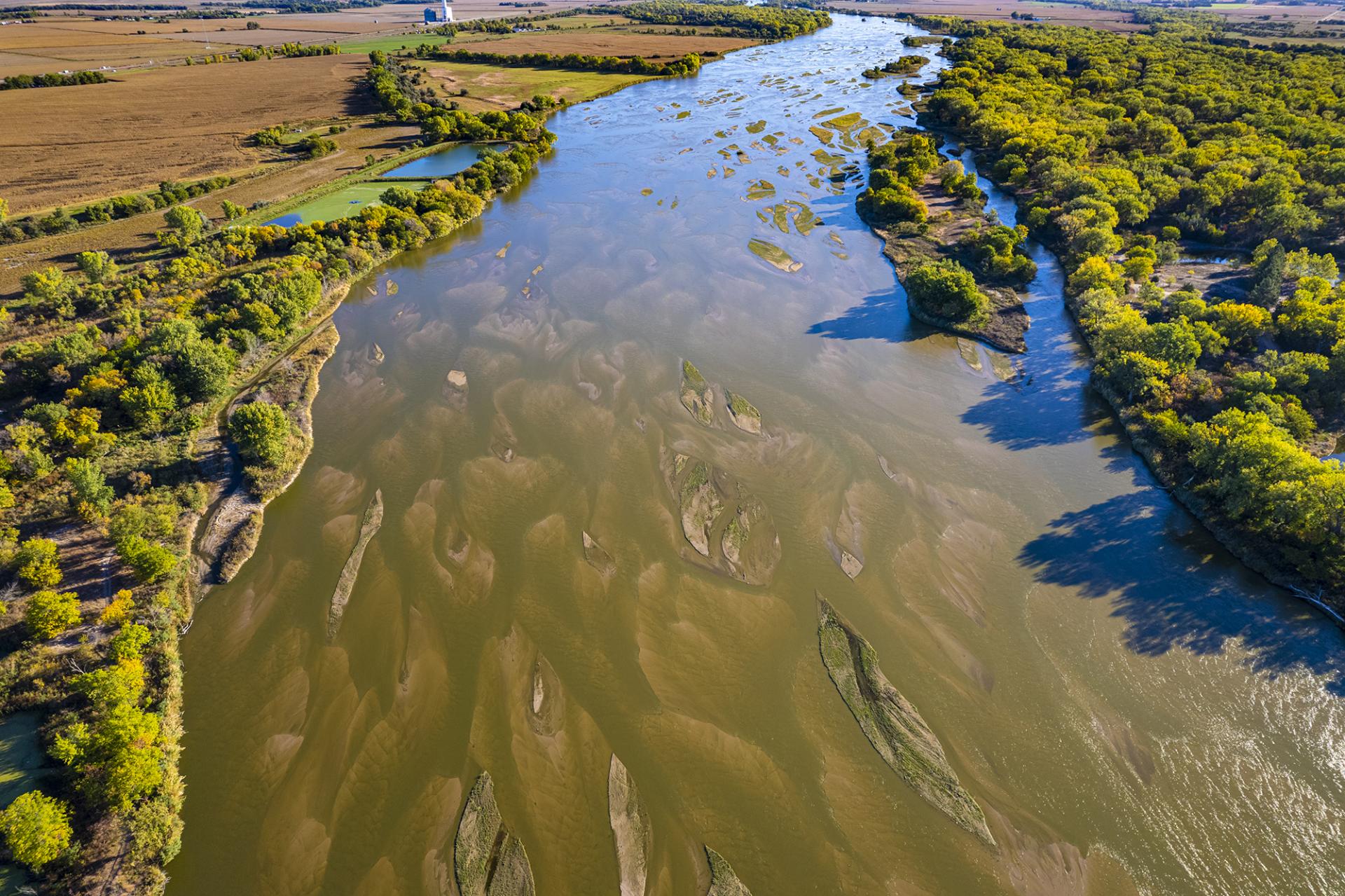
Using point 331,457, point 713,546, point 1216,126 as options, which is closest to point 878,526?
point 713,546

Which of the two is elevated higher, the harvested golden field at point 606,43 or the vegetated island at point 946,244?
the harvested golden field at point 606,43

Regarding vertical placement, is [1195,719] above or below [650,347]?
below

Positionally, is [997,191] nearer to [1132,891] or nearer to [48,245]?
[1132,891]

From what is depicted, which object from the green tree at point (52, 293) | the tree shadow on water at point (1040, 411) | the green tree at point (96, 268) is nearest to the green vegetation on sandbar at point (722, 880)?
the tree shadow on water at point (1040, 411)

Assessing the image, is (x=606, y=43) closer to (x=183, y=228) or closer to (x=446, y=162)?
(x=446, y=162)

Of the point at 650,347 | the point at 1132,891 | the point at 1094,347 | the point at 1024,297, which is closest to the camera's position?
the point at 1132,891

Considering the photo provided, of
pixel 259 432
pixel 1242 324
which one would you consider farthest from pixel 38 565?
pixel 1242 324

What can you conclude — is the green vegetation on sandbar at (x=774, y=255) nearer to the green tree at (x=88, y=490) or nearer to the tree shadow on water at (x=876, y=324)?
the tree shadow on water at (x=876, y=324)
